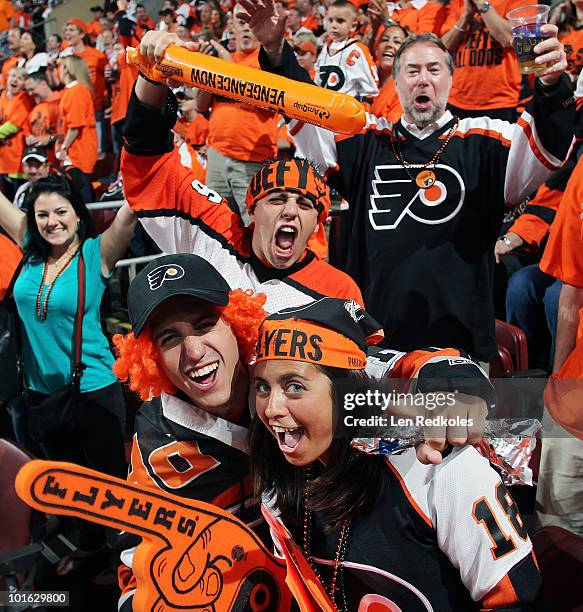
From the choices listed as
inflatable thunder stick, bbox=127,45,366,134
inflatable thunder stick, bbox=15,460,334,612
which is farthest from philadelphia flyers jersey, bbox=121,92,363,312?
inflatable thunder stick, bbox=15,460,334,612

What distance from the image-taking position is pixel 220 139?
4.91 m

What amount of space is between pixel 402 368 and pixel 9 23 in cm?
1573

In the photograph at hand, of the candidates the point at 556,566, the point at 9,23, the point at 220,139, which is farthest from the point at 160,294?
the point at 9,23

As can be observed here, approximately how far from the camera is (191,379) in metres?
1.59

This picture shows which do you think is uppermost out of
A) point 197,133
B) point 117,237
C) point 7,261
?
point 197,133

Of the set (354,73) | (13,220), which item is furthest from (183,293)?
(354,73)

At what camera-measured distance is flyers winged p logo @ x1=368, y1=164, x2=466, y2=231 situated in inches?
97.8

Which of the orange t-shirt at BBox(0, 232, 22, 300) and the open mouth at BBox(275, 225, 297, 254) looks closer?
the open mouth at BBox(275, 225, 297, 254)

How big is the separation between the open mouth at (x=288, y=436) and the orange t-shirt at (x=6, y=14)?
15.4 m

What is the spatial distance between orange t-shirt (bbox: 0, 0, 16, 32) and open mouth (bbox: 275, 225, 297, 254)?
14482mm

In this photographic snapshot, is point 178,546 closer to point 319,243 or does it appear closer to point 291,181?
point 291,181

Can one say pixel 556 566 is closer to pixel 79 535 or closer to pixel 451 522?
pixel 451 522

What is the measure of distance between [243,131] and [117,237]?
2.10 m

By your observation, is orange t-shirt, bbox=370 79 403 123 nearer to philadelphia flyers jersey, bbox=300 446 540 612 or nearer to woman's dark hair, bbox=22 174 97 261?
woman's dark hair, bbox=22 174 97 261
